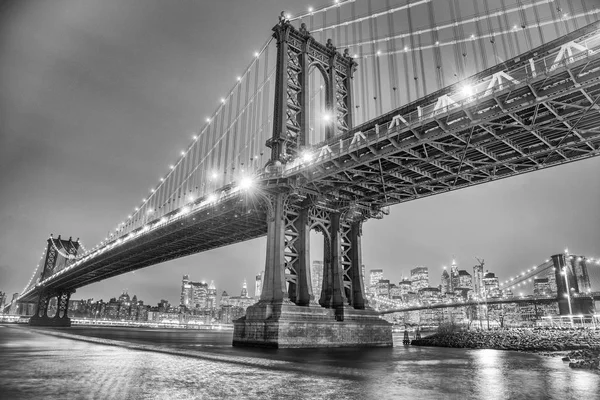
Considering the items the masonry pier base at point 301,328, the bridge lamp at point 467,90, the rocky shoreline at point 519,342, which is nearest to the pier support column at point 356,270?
the masonry pier base at point 301,328

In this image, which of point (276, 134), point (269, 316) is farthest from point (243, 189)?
point (269, 316)

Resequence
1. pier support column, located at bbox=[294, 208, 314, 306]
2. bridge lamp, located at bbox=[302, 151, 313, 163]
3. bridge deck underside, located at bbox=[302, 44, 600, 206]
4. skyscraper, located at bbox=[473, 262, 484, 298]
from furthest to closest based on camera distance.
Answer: skyscraper, located at bbox=[473, 262, 484, 298], pier support column, located at bbox=[294, 208, 314, 306], bridge lamp, located at bbox=[302, 151, 313, 163], bridge deck underside, located at bbox=[302, 44, 600, 206]

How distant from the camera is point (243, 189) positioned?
116ft

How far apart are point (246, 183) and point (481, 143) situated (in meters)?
18.9

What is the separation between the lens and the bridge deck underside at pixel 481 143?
19.5 m

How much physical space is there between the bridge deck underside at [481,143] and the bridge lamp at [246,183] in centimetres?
527

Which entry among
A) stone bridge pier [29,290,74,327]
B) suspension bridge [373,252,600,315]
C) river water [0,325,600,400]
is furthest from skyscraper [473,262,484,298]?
stone bridge pier [29,290,74,327]

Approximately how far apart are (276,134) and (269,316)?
16355 millimetres

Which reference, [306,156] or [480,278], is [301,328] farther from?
[480,278]

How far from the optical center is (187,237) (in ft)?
181

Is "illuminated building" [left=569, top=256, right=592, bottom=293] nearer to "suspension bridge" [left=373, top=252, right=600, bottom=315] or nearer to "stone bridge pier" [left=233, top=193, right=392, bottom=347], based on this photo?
"suspension bridge" [left=373, top=252, right=600, bottom=315]

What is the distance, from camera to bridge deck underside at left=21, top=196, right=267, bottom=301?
42344 mm

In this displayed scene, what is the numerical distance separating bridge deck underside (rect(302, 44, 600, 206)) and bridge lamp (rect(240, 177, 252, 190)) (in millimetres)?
5273

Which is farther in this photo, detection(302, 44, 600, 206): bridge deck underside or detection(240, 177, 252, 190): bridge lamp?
detection(240, 177, 252, 190): bridge lamp
